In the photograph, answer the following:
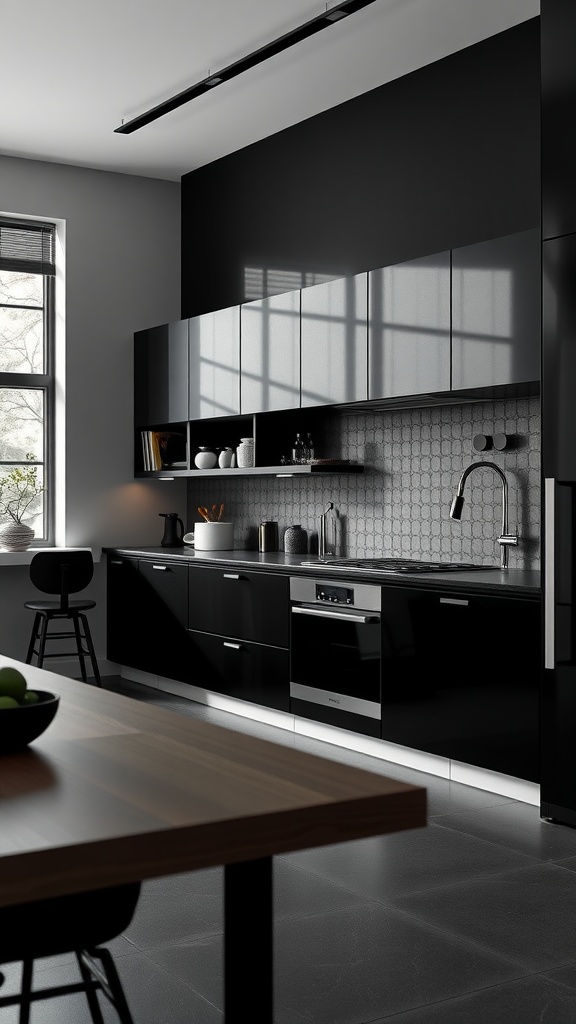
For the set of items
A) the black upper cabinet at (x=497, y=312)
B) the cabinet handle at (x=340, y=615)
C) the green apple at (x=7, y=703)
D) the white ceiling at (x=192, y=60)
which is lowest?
the cabinet handle at (x=340, y=615)

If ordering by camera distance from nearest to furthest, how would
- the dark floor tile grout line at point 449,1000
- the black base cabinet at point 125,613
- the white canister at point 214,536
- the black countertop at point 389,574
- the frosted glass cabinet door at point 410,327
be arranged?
1. the dark floor tile grout line at point 449,1000
2. the black countertop at point 389,574
3. the frosted glass cabinet door at point 410,327
4. the white canister at point 214,536
5. the black base cabinet at point 125,613

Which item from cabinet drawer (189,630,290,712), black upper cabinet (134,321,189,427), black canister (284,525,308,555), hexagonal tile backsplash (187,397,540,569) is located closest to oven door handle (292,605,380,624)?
cabinet drawer (189,630,290,712)

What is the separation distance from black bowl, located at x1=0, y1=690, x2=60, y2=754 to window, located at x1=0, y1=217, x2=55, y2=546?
5514 mm

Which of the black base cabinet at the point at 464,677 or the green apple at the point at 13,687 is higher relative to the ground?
the green apple at the point at 13,687

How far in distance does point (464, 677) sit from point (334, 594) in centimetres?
91

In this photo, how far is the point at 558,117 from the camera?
3.87m

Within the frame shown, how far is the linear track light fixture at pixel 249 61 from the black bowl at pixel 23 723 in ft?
11.1

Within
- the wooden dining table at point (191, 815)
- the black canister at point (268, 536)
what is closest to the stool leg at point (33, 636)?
the black canister at point (268, 536)

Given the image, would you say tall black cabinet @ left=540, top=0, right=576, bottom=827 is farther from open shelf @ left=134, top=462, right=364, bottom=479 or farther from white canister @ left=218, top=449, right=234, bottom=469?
white canister @ left=218, top=449, right=234, bottom=469

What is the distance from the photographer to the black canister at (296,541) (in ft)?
20.2

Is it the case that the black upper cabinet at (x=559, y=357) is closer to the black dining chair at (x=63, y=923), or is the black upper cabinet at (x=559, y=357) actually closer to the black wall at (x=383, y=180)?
the black wall at (x=383, y=180)

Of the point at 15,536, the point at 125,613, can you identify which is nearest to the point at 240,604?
the point at 125,613

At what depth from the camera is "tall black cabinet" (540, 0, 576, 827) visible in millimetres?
3793

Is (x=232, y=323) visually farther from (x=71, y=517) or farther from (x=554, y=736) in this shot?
(x=554, y=736)
